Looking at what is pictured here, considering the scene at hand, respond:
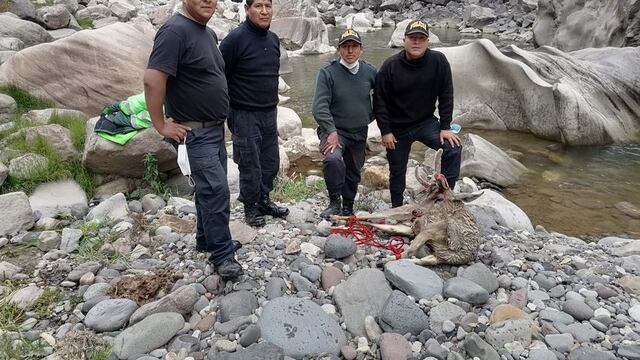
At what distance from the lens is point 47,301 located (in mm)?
3432

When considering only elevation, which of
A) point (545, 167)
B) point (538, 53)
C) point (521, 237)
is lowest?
point (545, 167)

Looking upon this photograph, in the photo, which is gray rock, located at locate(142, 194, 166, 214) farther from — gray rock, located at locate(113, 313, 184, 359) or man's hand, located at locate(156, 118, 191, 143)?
gray rock, located at locate(113, 313, 184, 359)

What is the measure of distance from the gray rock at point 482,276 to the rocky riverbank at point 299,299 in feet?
0.03

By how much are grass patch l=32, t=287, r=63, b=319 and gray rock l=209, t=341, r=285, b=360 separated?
1357mm

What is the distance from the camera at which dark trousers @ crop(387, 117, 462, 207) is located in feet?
15.3

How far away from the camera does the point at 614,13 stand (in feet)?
50.9

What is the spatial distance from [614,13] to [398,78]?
14.9 metres

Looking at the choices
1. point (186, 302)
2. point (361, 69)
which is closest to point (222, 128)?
point (186, 302)

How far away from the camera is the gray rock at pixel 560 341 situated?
294cm

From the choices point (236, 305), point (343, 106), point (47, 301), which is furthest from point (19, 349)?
point (343, 106)

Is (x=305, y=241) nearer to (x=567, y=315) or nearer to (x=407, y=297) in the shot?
(x=407, y=297)

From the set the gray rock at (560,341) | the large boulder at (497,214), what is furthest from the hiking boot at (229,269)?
the large boulder at (497,214)

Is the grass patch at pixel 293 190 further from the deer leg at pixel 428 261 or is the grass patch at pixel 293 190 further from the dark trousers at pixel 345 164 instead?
the deer leg at pixel 428 261

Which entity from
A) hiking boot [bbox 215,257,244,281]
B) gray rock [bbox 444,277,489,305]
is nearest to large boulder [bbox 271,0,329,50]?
hiking boot [bbox 215,257,244,281]
